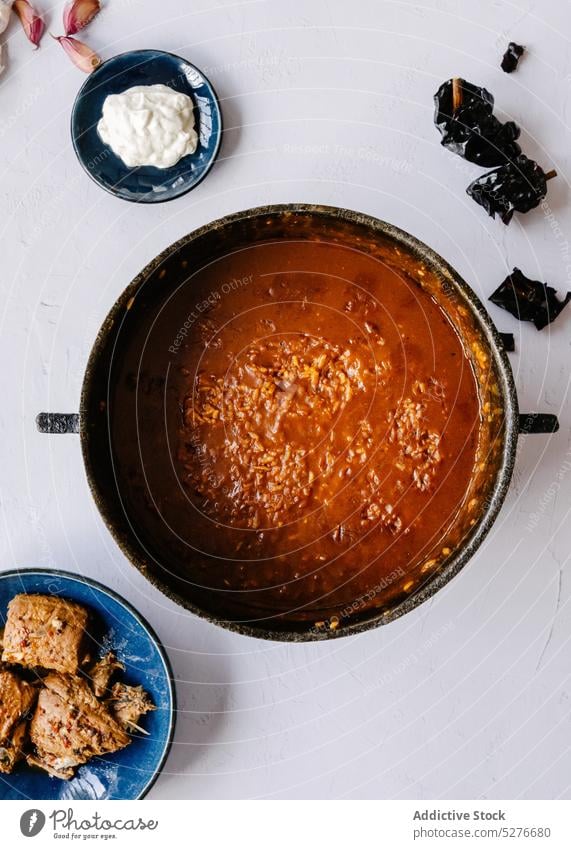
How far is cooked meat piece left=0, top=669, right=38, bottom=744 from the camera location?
62.2 inches

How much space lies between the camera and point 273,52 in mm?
1736

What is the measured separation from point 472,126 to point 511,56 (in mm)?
184

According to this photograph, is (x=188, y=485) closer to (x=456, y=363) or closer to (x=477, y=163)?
(x=456, y=363)

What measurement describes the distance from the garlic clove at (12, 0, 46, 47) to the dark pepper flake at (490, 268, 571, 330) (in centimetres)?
104

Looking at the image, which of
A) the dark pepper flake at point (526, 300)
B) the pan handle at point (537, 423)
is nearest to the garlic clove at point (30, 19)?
the dark pepper flake at point (526, 300)

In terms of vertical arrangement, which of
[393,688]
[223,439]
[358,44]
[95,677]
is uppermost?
[358,44]

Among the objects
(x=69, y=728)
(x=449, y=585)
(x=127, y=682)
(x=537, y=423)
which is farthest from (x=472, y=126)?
(x=69, y=728)

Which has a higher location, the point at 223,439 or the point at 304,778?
the point at 223,439

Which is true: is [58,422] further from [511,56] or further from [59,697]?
[511,56]

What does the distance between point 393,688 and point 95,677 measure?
0.58 m

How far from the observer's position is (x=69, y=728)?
5.21 ft

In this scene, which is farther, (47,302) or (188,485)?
(47,302)

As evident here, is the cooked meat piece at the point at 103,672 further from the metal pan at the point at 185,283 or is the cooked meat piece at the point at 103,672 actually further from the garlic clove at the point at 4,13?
the garlic clove at the point at 4,13

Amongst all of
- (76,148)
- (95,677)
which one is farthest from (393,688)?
(76,148)
